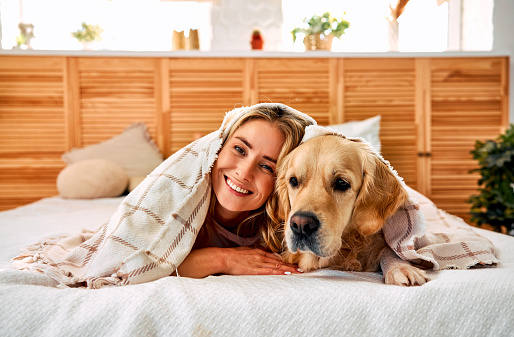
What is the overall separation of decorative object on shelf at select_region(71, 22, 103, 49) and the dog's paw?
398 centimetres

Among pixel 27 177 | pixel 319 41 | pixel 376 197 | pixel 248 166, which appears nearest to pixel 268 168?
pixel 248 166

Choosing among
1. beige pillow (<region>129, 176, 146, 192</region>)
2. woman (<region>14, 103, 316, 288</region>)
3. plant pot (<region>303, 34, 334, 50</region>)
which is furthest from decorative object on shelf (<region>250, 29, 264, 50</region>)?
woman (<region>14, 103, 316, 288</region>)

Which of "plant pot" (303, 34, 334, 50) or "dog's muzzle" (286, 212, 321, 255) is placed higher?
"plant pot" (303, 34, 334, 50)

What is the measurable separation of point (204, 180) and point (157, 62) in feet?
8.94

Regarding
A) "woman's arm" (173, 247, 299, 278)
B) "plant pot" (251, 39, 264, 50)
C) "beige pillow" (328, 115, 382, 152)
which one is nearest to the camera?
"woman's arm" (173, 247, 299, 278)

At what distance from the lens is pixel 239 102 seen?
3854mm

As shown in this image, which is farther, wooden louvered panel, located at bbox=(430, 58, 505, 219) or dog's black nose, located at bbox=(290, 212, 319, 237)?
wooden louvered panel, located at bbox=(430, 58, 505, 219)

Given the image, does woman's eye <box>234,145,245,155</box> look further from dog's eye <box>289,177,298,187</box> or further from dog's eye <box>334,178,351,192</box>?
dog's eye <box>334,178,351,192</box>

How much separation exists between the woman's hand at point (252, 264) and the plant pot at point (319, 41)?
3.10 m

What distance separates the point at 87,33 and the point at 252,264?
12.1 ft

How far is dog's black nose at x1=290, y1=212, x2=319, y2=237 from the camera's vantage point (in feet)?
3.66

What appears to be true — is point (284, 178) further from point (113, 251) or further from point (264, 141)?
point (113, 251)

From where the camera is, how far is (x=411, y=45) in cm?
461

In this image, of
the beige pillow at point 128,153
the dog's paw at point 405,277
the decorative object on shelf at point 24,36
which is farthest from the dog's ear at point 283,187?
the decorative object on shelf at point 24,36
